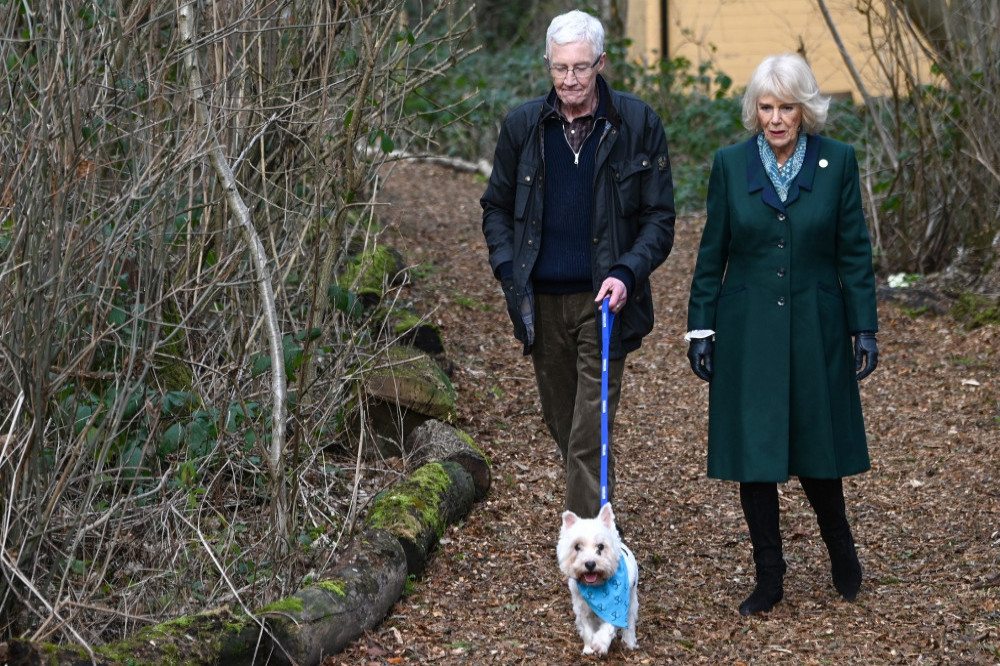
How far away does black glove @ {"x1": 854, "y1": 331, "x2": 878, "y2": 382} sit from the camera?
4.57m

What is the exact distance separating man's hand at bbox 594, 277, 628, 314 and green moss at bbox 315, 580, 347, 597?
1.46 metres

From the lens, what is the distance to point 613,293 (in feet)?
15.1

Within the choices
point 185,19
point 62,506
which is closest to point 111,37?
point 185,19

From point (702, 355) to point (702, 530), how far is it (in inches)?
60.6

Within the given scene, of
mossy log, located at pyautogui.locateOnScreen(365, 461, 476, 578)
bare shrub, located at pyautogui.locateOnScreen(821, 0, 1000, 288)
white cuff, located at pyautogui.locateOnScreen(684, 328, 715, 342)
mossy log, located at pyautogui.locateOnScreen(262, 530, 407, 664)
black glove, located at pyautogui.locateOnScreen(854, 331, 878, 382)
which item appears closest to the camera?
mossy log, located at pyautogui.locateOnScreen(262, 530, 407, 664)

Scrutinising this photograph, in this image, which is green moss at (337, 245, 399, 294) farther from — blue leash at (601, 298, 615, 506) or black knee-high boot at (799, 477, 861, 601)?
black knee-high boot at (799, 477, 861, 601)

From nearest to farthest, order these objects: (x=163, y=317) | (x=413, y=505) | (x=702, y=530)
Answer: (x=413, y=505), (x=163, y=317), (x=702, y=530)

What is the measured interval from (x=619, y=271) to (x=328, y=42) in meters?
1.69

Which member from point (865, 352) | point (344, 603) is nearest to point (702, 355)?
point (865, 352)

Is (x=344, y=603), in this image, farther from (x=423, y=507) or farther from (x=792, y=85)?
(x=792, y=85)

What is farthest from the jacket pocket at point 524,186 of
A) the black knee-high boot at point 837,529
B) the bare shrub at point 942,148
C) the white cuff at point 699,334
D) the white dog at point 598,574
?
the bare shrub at point 942,148

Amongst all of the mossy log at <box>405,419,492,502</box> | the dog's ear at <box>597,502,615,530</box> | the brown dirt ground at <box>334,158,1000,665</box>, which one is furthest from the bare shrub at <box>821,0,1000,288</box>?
the dog's ear at <box>597,502,615,530</box>

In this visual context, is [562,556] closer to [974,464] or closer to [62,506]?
[62,506]

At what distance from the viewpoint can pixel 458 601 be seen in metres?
5.00
